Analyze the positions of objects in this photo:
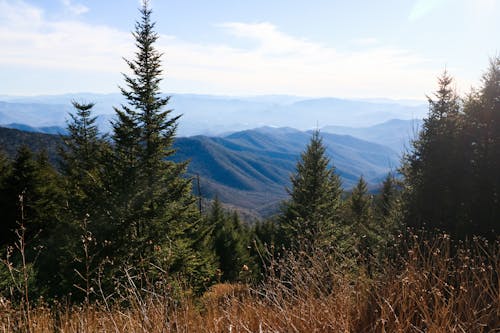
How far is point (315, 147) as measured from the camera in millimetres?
21141

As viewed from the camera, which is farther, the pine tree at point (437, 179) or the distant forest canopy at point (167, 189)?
the pine tree at point (437, 179)

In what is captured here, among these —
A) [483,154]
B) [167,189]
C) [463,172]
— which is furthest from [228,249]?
[483,154]

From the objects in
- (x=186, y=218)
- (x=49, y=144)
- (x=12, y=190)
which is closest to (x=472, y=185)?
(x=186, y=218)

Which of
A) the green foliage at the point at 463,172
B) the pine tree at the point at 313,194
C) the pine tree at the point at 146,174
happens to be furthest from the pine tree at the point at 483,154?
the pine tree at the point at 146,174

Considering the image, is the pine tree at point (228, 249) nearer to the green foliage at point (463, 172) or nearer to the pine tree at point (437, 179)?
the pine tree at point (437, 179)

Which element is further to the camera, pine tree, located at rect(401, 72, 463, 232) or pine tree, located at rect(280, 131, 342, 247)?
pine tree, located at rect(280, 131, 342, 247)

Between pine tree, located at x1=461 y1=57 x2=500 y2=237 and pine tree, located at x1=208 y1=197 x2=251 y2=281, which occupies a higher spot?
pine tree, located at x1=461 y1=57 x2=500 y2=237

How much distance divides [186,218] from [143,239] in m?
2.68

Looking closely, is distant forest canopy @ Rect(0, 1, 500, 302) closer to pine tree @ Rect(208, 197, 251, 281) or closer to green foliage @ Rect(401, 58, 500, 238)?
green foliage @ Rect(401, 58, 500, 238)

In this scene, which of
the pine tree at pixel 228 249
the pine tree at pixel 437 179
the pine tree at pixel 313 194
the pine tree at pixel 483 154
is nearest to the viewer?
the pine tree at pixel 483 154

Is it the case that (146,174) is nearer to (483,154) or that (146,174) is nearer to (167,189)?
(167,189)

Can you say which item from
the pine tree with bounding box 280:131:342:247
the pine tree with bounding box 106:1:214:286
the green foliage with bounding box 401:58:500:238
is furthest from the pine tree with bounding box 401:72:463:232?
the pine tree with bounding box 106:1:214:286

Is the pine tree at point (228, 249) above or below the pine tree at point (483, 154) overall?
below

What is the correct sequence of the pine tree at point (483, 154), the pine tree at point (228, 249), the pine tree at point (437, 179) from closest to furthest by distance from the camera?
1. the pine tree at point (483, 154)
2. the pine tree at point (437, 179)
3. the pine tree at point (228, 249)
